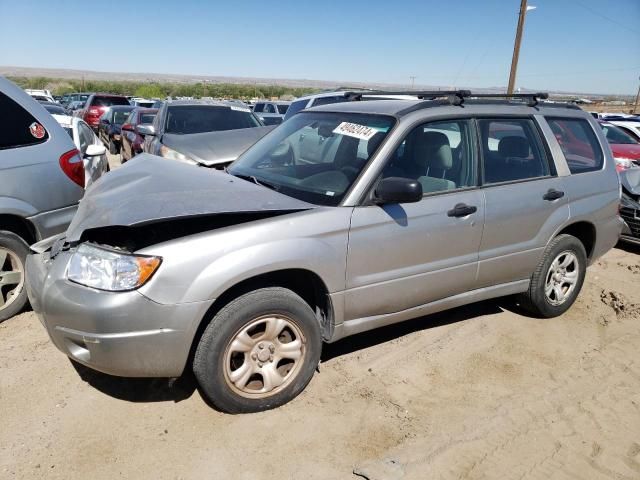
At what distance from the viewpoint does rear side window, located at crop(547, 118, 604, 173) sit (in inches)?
169


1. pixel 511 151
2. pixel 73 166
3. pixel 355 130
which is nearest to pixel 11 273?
pixel 73 166

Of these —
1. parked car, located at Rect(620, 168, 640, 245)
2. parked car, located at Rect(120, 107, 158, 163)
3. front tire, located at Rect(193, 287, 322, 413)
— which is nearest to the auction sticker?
front tire, located at Rect(193, 287, 322, 413)

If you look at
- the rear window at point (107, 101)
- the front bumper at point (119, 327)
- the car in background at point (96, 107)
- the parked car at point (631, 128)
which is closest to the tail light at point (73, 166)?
the front bumper at point (119, 327)

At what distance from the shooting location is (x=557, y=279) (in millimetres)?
4402

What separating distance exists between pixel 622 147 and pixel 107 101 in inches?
752

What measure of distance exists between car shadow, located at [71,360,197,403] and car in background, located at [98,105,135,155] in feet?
42.9

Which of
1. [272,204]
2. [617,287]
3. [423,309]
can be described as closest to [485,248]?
[423,309]

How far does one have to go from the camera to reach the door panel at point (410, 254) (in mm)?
3092

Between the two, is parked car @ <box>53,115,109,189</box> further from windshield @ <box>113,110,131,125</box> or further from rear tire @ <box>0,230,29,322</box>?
windshield @ <box>113,110,131,125</box>

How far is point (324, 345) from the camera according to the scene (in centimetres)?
386

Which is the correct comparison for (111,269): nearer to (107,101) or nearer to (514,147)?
(514,147)

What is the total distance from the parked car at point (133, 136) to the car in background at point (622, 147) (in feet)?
31.0

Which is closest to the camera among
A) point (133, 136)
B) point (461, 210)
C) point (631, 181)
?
point (461, 210)

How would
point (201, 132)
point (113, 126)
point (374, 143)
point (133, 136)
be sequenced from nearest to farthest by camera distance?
point (374, 143), point (201, 132), point (133, 136), point (113, 126)
